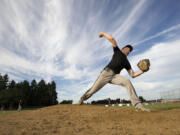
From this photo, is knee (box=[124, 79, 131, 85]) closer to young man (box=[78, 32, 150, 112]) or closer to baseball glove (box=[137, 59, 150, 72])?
young man (box=[78, 32, 150, 112])

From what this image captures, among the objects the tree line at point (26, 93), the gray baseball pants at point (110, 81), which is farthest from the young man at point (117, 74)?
the tree line at point (26, 93)

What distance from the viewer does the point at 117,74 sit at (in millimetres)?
5277

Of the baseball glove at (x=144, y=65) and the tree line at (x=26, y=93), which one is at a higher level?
the tree line at (x=26, y=93)

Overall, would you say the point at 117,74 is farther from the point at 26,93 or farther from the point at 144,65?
the point at 26,93

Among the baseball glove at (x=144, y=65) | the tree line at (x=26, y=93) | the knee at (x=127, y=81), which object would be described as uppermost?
the tree line at (x=26, y=93)

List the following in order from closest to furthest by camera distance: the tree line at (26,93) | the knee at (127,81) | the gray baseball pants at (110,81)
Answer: the gray baseball pants at (110,81) → the knee at (127,81) → the tree line at (26,93)

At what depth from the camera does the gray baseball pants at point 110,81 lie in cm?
475

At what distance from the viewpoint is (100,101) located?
6712cm

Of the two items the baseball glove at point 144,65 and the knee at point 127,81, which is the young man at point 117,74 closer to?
the knee at point 127,81

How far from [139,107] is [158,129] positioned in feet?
6.42

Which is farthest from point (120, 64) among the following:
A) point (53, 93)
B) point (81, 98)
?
point (53, 93)

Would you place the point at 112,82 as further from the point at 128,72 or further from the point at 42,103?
the point at 42,103

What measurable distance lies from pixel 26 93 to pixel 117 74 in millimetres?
69141

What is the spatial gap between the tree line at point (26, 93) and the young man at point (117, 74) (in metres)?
60.6
